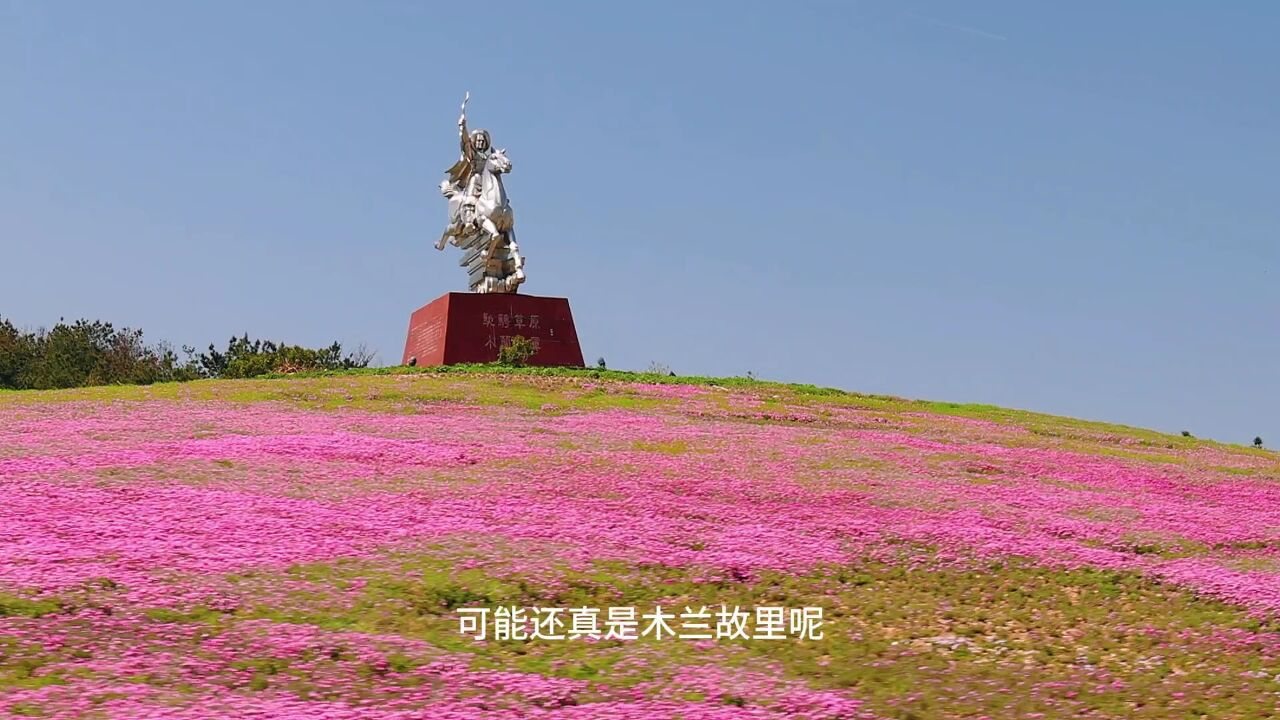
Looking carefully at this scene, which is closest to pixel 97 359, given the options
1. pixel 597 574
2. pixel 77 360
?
pixel 77 360

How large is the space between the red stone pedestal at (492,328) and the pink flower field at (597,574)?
22.5 metres

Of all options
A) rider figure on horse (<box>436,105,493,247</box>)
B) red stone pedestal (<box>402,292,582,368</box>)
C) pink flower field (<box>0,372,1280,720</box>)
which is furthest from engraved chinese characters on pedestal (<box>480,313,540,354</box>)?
pink flower field (<box>0,372,1280,720</box>)

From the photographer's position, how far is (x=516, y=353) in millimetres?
51781

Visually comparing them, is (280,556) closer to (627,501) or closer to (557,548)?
(557,548)

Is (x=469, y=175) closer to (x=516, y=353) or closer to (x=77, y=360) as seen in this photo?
(x=516, y=353)

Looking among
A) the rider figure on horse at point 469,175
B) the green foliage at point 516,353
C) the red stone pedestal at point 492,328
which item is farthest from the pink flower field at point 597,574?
the rider figure on horse at point 469,175

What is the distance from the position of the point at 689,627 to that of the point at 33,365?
76836mm

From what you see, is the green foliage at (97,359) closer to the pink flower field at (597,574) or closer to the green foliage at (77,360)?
the green foliage at (77,360)

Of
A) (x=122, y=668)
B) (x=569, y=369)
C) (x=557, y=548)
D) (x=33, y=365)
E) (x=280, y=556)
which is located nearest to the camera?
(x=122, y=668)

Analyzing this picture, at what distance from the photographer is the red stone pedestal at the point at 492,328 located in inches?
2117

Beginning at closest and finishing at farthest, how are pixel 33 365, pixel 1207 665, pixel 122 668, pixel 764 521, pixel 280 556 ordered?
pixel 122 668 → pixel 1207 665 → pixel 280 556 → pixel 764 521 → pixel 33 365

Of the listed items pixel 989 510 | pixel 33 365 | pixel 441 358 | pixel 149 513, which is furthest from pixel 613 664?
pixel 33 365

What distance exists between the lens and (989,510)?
77.1 ft

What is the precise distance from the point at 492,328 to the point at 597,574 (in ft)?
126
